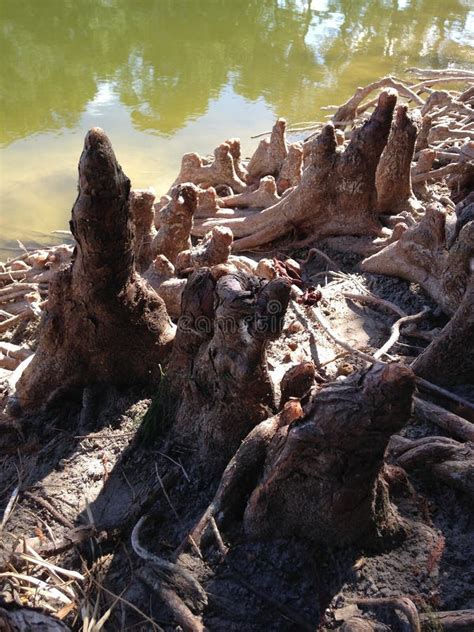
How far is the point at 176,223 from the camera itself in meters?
A: 4.14

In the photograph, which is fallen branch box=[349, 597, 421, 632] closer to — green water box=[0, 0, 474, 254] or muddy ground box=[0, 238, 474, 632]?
muddy ground box=[0, 238, 474, 632]

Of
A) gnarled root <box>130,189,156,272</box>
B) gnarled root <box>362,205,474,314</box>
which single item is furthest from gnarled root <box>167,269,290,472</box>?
gnarled root <box>130,189,156,272</box>

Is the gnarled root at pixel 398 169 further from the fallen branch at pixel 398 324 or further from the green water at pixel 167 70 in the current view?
the green water at pixel 167 70

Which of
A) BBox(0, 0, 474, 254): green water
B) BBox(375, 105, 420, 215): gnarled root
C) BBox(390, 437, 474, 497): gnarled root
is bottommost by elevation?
BBox(0, 0, 474, 254): green water

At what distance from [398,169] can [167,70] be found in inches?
412

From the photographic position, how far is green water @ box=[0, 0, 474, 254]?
9711 millimetres

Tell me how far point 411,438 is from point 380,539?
640 mm

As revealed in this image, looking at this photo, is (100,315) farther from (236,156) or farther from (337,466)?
(236,156)

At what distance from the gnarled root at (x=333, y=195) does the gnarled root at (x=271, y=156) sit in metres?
1.29

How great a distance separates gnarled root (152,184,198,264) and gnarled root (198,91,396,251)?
97 cm

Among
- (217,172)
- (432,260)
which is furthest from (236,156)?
(432,260)

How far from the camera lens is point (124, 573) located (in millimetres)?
2188

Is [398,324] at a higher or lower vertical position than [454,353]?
lower

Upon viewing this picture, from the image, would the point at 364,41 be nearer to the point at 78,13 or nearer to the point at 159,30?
the point at 159,30
